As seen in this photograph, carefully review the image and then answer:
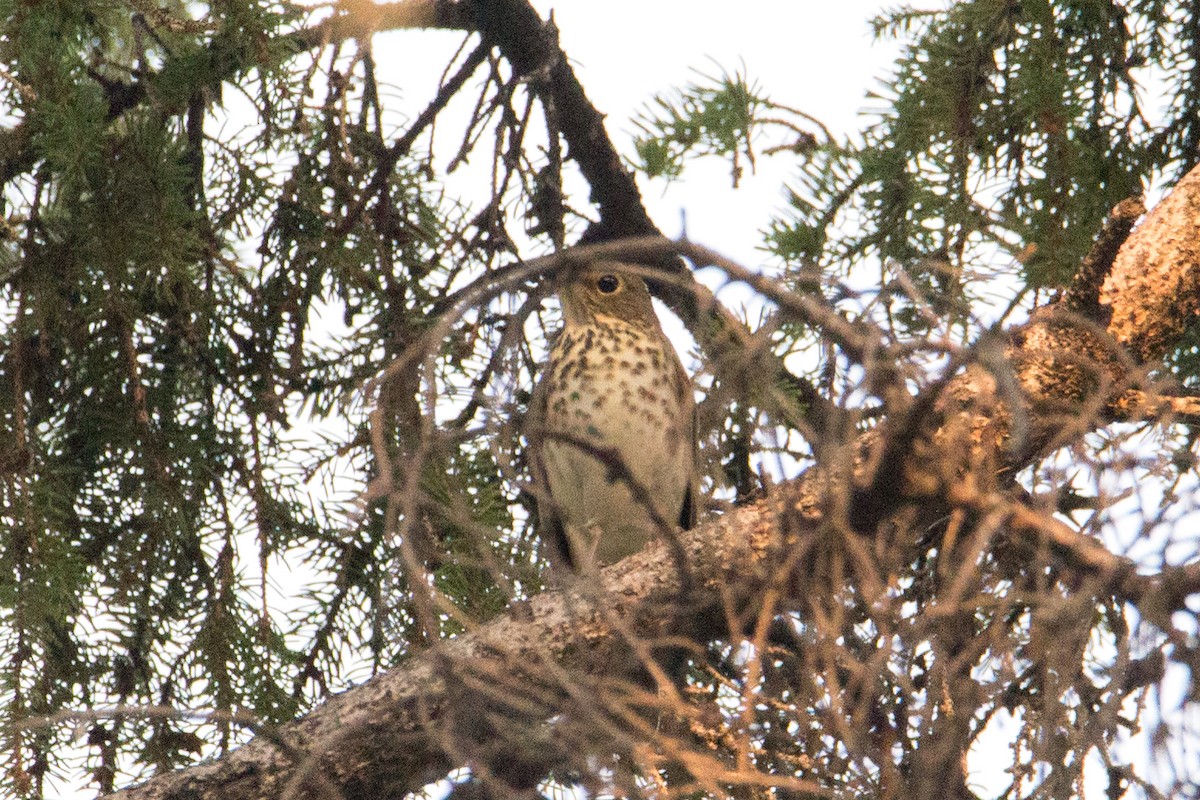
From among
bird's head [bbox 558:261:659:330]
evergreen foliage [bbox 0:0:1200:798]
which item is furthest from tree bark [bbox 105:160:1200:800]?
bird's head [bbox 558:261:659:330]

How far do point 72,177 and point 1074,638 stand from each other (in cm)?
181

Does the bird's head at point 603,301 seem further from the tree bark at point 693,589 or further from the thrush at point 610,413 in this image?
the tree bark at point 693,589

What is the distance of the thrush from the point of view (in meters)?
3.79

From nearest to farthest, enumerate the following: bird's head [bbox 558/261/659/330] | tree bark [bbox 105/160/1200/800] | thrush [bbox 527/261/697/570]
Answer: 1. tree bark [bbox 105/160/1200/800]
2. thrush [bbox 527/261/697/570]
3. bird's head [bbox 558/261/659/330]

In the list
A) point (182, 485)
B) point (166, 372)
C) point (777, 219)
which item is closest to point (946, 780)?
point (777, 219)

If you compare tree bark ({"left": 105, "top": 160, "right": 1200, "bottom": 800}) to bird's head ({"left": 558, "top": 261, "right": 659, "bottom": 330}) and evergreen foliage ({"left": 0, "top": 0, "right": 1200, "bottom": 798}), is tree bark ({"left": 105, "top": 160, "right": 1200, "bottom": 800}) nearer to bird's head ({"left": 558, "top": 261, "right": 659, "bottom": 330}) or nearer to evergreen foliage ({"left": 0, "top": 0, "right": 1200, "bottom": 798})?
evergreen foliage ({"left": 0, "top": 0, "right": 1200, "bottom": 798})

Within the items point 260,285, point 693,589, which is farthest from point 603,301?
point 693,589

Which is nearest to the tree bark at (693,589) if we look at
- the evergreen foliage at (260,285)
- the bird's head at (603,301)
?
the evergreen foliage at (260,285)

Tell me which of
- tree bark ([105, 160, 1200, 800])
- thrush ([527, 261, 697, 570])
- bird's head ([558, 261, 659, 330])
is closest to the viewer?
tree bark ([105, 160, 1200, 800])

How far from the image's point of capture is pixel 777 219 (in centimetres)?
271

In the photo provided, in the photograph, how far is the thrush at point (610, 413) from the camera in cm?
379

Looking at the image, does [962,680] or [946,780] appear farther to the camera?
[962,680]

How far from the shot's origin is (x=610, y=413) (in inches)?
149

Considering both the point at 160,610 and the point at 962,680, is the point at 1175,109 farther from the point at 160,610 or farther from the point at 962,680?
the point at 160,610
